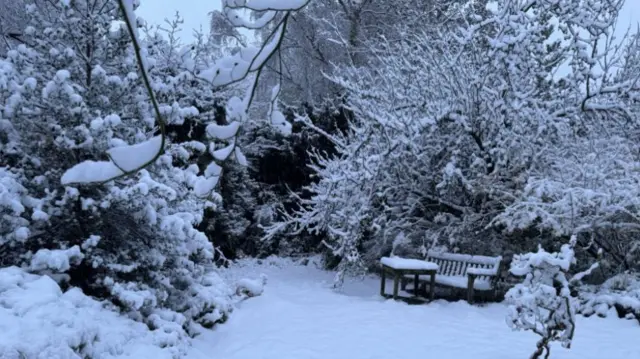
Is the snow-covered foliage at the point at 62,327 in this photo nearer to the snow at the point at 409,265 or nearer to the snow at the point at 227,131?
the snow at the point at 227,131

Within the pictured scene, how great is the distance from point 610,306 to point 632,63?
3613 mm

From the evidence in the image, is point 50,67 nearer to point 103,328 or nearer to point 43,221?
point 43,221

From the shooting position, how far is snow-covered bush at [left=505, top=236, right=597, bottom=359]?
3.96 meters

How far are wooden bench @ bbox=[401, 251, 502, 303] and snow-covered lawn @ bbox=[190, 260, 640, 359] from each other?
243 millimetres

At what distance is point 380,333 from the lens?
511 centimetres

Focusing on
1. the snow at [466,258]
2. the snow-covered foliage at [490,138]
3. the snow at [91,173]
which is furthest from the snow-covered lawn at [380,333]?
the snow at [91,173]

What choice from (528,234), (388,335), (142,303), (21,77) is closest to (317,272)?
(528,234)

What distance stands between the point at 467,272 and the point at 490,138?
6.93 ft

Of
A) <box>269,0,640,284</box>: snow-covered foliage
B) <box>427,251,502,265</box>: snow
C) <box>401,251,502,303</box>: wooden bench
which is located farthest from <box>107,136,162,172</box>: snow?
<box>427,251,502,265</box>: snow

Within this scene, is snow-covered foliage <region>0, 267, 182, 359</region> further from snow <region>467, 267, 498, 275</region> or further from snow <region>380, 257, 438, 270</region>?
snow <region>467, 267, 498, 275</region>

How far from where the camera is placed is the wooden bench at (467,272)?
657 centimetres

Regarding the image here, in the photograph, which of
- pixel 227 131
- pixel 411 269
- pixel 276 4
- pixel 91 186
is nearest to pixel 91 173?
pixel 227 131

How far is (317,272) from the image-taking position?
931 centimetres

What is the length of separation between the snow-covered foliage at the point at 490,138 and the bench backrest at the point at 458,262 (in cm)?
27
